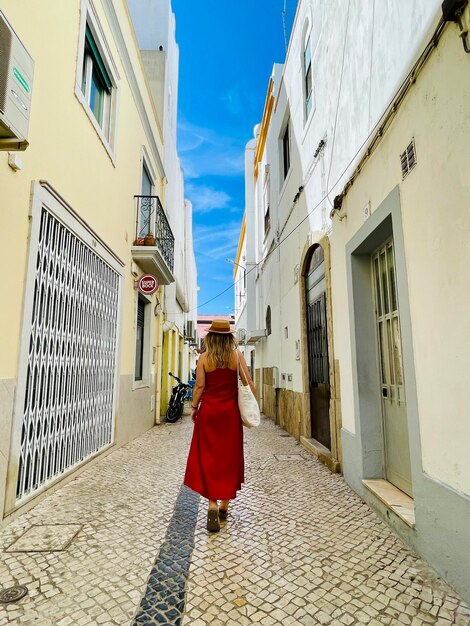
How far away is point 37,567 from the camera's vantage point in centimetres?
215

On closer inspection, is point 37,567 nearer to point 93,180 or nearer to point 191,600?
point 191,600

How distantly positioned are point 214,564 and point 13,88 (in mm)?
3132

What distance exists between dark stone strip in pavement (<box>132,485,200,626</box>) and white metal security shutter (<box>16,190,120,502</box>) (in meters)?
1.37

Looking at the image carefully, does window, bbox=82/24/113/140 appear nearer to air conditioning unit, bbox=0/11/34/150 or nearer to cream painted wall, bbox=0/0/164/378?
cream painted wall, bbox=0/0/164/378

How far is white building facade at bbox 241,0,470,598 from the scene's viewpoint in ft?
6.64

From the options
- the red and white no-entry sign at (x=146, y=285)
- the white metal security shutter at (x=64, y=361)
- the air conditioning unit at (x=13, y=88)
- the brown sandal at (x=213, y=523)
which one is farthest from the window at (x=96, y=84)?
the brown sandal at (x=213, y=523)

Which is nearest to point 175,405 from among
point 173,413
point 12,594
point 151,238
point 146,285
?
point 173,413

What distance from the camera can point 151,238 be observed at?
6824mm

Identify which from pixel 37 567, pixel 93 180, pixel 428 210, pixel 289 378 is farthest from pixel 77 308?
pixel 289 378

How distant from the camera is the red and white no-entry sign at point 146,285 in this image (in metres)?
6.96

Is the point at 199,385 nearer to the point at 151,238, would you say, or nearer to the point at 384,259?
the point at 384,259

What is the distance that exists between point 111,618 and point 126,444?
4.57 m

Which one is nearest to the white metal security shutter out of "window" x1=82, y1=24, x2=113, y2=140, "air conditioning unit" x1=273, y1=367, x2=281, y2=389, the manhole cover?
the manhole cover

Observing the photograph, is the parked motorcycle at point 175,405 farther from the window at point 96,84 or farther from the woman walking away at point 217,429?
the woman walking away at point 217,429
